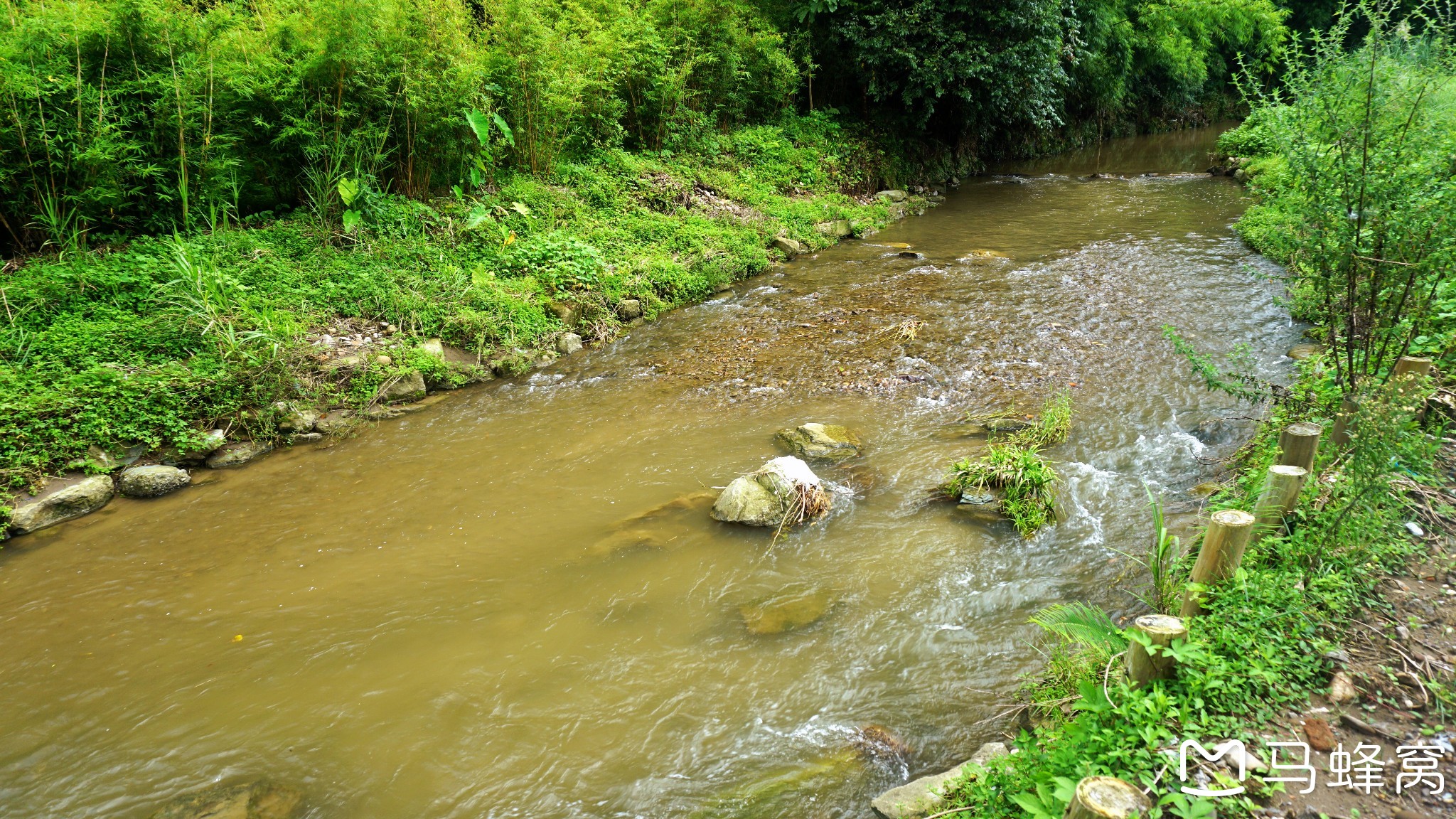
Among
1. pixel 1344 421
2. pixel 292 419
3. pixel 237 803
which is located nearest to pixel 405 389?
pixel 292 419

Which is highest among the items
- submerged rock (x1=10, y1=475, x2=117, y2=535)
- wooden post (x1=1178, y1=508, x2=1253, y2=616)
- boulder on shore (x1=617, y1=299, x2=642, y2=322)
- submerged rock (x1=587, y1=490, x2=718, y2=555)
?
wooden post (x1=1178, y1=508, x2=1253, y2=616)

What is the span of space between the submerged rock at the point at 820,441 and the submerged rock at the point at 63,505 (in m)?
5.10

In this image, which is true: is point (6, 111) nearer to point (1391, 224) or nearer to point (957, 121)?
point (1391, 224)

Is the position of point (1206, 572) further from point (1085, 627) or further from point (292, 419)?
point (292, 419)

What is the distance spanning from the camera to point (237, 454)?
5.93 m

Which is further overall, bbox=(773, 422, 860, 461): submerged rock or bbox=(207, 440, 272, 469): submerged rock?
bbox=(207, 440, 272, 469): submerged rock

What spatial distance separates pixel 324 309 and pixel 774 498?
512 centimetres

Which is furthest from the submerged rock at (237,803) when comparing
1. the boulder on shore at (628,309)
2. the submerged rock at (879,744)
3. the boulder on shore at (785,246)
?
the boulder on shore at (785,246)

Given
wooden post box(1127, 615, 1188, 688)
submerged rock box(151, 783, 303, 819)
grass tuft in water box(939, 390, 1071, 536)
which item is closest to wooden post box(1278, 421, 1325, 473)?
grass tuft in water box(939, 390, 1071, 536)

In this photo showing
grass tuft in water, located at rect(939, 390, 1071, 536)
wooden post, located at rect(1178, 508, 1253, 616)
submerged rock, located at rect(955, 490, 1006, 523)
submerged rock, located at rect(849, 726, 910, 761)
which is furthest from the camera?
submerged rock, located at rect(955, 490, 1006, 523)

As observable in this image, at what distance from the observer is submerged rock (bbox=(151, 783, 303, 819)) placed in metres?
3.11

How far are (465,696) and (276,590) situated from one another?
170 cm

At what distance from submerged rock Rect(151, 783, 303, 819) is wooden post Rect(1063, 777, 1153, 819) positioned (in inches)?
122

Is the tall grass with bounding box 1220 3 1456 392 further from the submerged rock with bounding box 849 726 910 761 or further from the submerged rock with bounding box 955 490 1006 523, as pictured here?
the submerged rock with bounding box 849 726 910 761
